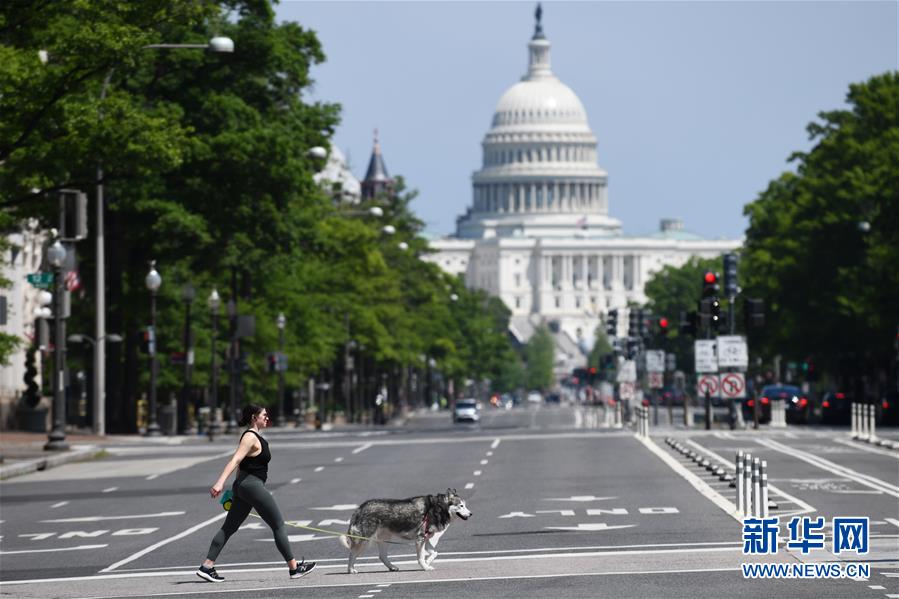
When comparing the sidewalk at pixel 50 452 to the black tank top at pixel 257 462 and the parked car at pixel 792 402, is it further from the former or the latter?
the parked car at pixel 792 402

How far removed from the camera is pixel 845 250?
94.7m

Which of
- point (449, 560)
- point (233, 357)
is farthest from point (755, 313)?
point (449, 560)

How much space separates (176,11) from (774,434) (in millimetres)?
27837

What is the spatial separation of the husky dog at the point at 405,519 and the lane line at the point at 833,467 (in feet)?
43.9

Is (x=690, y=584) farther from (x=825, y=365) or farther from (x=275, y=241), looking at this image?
(x=825, y=365)

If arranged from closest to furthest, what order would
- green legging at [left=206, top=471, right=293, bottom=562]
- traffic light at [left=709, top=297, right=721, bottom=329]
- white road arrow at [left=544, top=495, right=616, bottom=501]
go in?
green legging at [left=206, top=471, right=293, bottom=562]
white road arrow at [left=544, top=495, right=616, bottom=501]
traffic light at [left=709, top=297, right=721, bottom=329]

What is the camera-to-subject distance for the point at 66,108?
40219 mm

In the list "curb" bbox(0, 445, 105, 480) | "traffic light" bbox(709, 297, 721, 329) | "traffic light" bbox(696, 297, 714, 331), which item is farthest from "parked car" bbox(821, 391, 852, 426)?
"curb" bbox(0, 445, 105, 480)

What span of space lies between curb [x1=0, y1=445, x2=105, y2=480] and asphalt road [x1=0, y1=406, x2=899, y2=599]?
0.35m

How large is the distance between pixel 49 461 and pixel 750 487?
23.0m

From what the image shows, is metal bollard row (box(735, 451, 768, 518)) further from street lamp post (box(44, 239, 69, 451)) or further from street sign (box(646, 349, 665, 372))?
street sign (box(646, 349, 665, 372))

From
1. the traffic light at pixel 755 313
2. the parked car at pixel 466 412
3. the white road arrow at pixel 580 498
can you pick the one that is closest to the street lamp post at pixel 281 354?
the traffic light at pixel 755 313

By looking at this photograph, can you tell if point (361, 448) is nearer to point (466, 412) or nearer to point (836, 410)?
point (836, 410)

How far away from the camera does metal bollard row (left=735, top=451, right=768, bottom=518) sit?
85.8 ft
